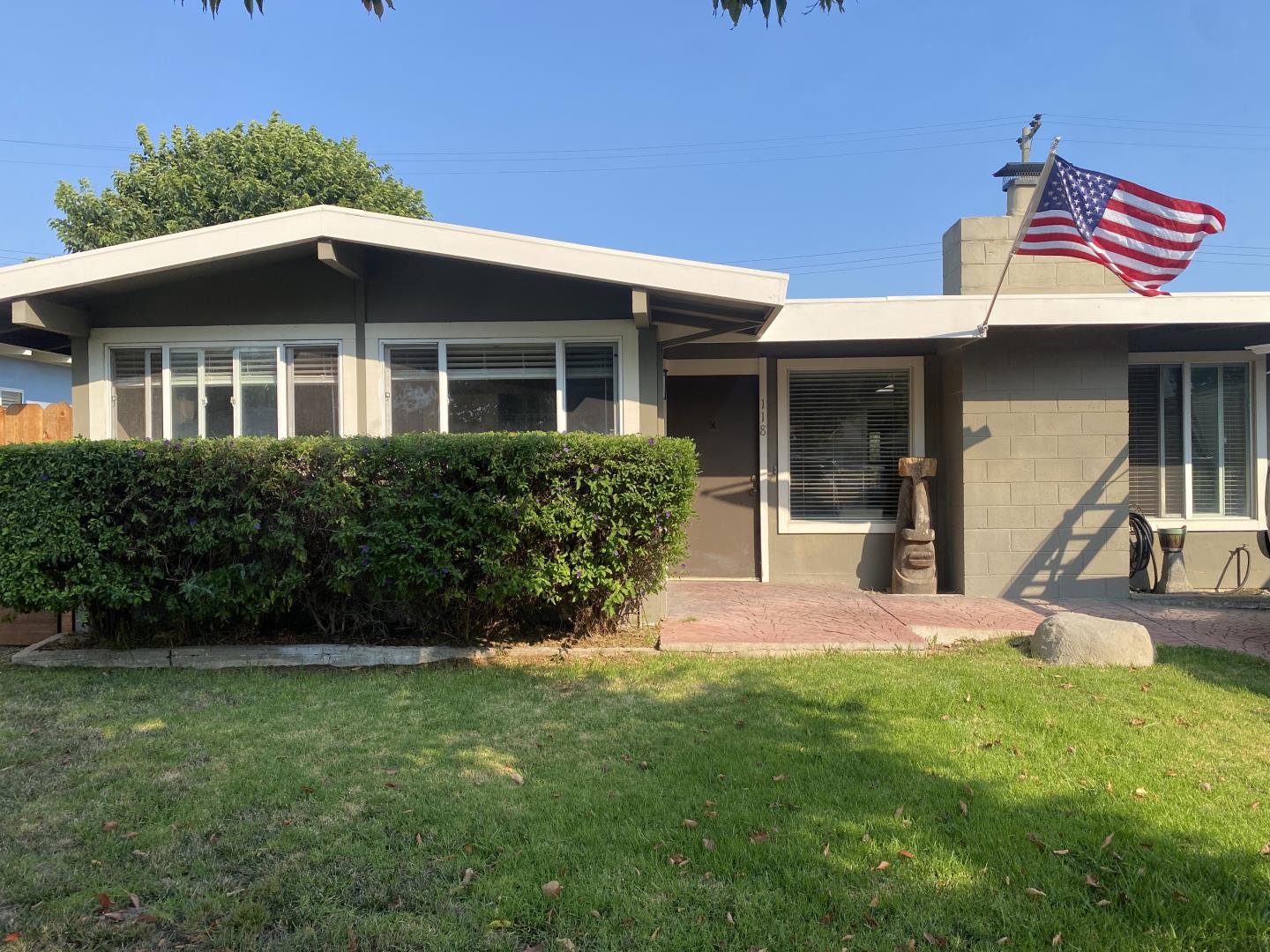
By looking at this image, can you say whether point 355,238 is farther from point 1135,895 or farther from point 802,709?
point 1135,895

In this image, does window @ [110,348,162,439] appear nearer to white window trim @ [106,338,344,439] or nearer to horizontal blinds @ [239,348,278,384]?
white window trim @ [106,338,344,439]

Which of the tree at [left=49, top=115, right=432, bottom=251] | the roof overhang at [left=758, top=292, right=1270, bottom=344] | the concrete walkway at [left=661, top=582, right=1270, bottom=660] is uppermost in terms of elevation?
the tree at [left=49, top=115, right=432, bottom=251]

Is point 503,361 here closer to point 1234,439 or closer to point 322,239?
point 322,239

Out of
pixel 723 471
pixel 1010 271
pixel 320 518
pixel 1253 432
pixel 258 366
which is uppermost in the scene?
pixel 1010 271

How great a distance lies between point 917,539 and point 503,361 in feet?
15.5

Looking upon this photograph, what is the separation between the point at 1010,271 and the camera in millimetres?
8625

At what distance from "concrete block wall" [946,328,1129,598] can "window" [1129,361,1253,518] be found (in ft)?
4.22

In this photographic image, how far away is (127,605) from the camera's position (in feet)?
19.3

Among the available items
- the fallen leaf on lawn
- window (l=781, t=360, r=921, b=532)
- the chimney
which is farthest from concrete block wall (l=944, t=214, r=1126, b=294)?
the fallen leaf on lawn

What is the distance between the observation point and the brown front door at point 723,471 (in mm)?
9297

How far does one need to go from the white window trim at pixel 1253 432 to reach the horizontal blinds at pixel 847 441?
2.85 m

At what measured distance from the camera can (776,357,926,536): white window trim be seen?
912 cm

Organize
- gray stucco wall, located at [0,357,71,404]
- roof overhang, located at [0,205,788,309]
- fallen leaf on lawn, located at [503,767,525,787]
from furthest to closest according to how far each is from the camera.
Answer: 1. gray stucco wall, located at [0,357,71,404]
2. roof overhang, located at [0,205,788,309]
3. fallen leaf on lawn, located at [503,767,525,787]

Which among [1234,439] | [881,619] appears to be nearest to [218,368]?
[881,619]
